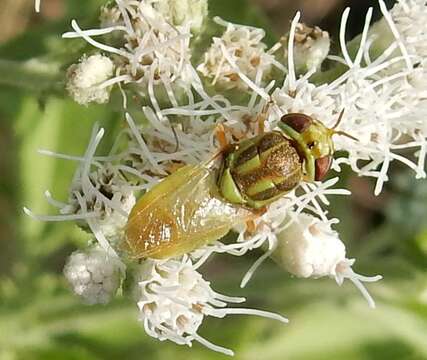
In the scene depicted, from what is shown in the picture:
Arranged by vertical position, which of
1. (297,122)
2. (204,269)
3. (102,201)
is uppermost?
(297,122)

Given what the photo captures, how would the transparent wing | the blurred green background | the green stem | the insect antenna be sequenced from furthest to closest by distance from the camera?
the blurred green background < the green stem < the insect antenna < the transparent wing

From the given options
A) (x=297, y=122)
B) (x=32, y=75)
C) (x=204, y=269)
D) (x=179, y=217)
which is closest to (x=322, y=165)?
(x=297, y=122)

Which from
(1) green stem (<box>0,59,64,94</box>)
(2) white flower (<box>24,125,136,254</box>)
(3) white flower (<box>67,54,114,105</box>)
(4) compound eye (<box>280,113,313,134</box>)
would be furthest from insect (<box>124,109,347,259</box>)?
(1) green stem (<box>0,59,64,94</box>)

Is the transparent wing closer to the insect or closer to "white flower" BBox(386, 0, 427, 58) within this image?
the insect

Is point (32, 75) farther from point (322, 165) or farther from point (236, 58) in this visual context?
point (322, 165)

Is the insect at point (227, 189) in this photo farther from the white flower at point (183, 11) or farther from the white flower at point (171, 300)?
the white flower at point (183, 11)

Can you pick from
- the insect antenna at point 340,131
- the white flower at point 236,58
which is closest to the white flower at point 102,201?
the white flower at point 236,58
